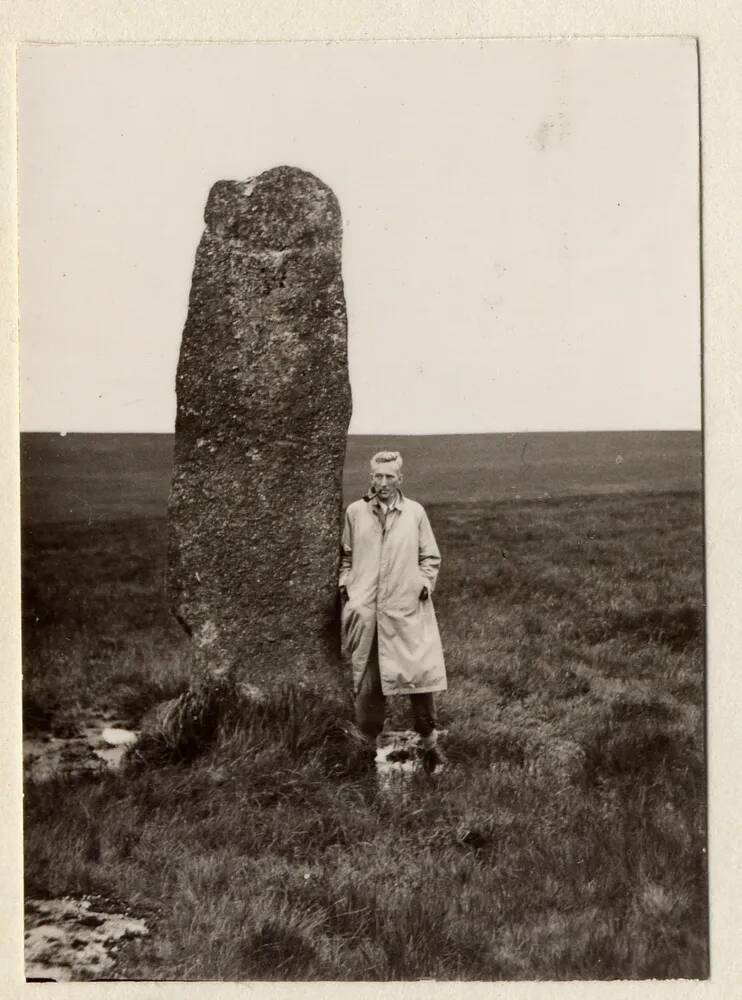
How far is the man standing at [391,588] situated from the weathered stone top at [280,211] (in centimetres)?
133

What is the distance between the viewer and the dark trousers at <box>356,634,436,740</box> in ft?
21.2

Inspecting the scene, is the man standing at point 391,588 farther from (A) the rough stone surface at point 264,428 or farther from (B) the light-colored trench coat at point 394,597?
(A) the rough stone surface at point 264,428

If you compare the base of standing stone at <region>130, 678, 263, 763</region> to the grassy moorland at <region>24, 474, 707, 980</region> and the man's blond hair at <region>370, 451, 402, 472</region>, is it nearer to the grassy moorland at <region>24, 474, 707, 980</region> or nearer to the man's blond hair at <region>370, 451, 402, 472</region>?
the grassy moorland at <region>24, 474, 707, 980</region>

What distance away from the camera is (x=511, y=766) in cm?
662

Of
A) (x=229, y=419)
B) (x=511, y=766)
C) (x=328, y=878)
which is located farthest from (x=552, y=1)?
(x=328, y=878)

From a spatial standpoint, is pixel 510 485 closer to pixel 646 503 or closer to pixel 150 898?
pixel 646 503

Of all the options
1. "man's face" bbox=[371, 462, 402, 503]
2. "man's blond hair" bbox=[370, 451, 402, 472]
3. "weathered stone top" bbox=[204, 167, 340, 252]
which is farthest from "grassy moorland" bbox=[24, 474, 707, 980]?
"weathered stone top" bbox=[204, 167, 340, 252]

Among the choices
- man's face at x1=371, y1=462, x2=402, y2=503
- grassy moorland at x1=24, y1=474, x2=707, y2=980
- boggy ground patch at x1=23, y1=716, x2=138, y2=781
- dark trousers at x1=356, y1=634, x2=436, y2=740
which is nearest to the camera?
grassy moorland at x1=24, y1=474, x2=707, y2=980

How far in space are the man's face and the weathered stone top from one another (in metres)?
1.33

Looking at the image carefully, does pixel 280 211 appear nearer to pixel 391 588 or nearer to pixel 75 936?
pixel 391 588

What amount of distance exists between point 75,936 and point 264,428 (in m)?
3.04

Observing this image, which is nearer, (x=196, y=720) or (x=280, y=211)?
(x=280, y=211)

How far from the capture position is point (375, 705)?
655cm

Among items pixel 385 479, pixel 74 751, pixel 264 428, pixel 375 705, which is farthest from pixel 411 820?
pixel 264 428
